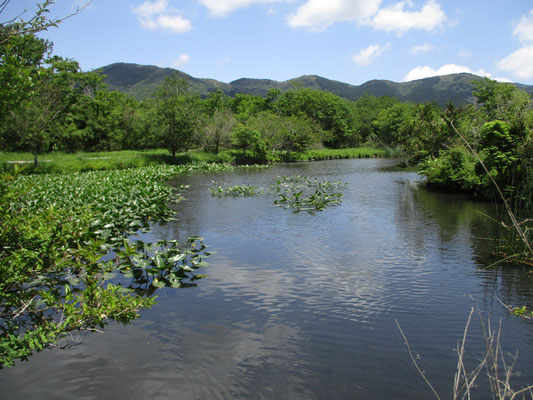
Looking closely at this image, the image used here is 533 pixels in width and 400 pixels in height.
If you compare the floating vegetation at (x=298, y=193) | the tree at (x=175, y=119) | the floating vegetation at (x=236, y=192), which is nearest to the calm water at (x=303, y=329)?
the floating vegetation at (x=298, y=193)

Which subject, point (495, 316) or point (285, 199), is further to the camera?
point (285, 199)

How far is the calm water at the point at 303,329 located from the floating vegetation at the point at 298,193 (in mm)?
5896

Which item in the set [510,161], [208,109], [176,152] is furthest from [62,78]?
[510,161]

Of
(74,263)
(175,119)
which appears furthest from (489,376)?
(175,119)

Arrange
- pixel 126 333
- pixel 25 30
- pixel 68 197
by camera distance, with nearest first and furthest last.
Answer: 1. pixel 25 30
2. pixel 126 333
3. pixel 68 197

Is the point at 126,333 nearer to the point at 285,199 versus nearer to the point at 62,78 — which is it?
the point at 285,199

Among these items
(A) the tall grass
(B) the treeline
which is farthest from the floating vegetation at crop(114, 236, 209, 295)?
(A) the tall grass

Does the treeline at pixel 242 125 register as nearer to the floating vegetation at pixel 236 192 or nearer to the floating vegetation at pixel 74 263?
the floating vegetation at pixel 74 263

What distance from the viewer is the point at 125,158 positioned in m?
34.3

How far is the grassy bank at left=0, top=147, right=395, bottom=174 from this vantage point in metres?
27.6

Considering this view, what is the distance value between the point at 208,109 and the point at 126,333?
77173 mm

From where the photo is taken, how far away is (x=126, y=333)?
5.95 meters

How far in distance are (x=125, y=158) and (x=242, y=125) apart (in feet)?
64.9

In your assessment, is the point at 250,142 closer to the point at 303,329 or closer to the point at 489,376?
the point at 303,329
